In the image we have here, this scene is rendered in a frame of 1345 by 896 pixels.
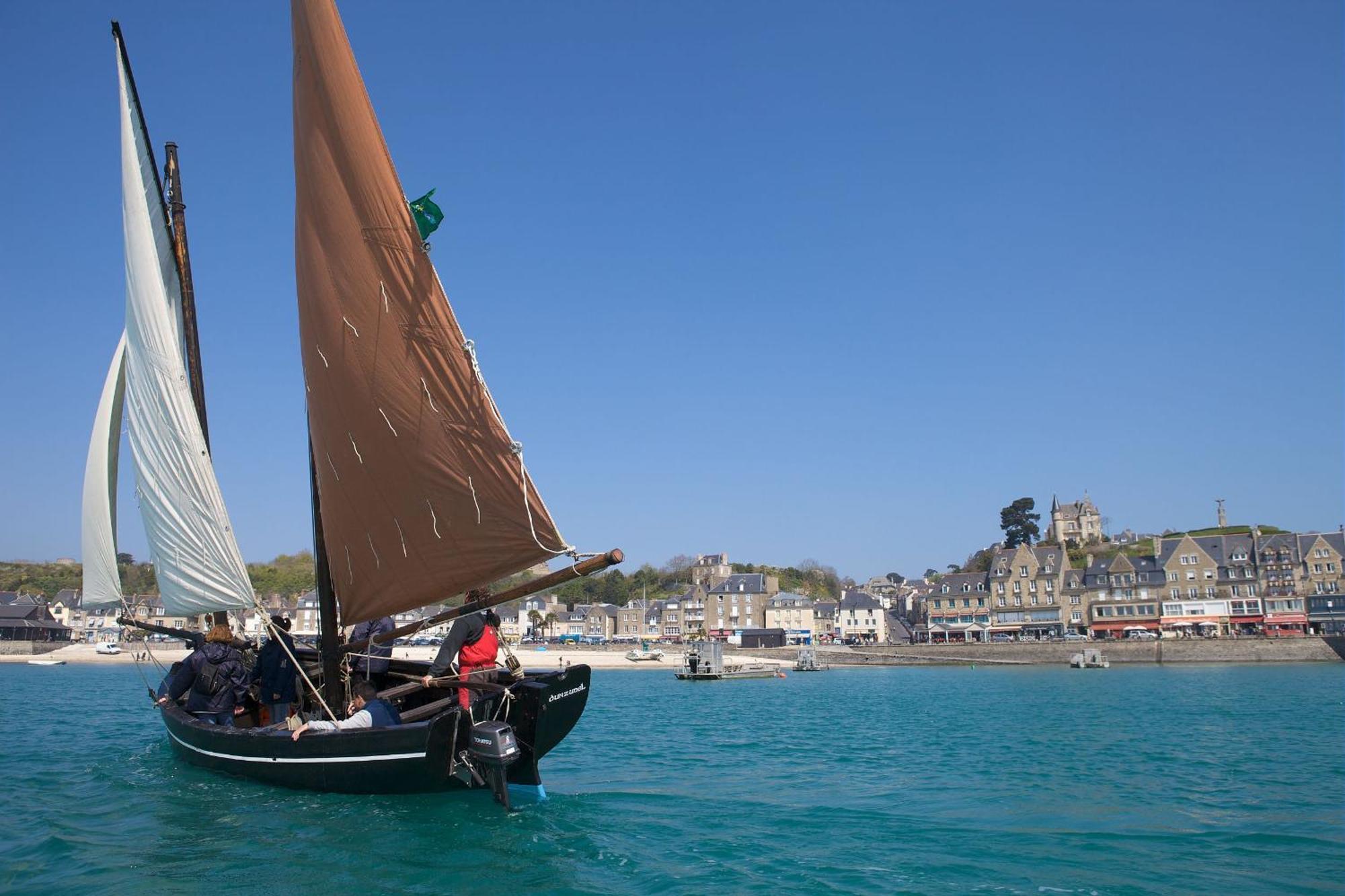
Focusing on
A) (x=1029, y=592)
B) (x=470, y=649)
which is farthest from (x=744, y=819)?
(x=1029, y=592)

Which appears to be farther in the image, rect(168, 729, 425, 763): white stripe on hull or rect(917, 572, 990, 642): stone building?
rect(917, 572, 990, 642): stone building

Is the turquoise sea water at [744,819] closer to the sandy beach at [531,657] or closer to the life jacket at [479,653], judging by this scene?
the life jacket at [479,653]

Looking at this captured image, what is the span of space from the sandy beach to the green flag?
71081 mm

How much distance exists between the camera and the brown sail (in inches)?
480

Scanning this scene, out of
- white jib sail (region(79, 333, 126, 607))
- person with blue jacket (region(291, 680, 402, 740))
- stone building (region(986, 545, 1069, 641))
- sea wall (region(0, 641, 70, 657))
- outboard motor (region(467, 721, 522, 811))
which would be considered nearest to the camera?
outboard motor (region(467, 721, 522, 811))

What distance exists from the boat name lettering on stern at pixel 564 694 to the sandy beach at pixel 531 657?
2724 inches

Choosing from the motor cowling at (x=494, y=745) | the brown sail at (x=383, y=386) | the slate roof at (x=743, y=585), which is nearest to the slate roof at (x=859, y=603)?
the slate roof at (x=743, y=585)

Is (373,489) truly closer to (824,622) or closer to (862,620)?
(862,620)

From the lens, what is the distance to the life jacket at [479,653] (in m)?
14.3

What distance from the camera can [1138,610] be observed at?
9981 centimetres

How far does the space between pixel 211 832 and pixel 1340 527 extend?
11134cm

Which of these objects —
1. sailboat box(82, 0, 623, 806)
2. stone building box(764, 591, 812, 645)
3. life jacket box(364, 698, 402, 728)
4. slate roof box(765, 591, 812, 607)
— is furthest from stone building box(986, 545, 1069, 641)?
life jacket box(364, 698, 402, 728)

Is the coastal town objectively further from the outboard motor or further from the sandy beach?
the outboard motor

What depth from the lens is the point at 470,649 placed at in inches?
564
